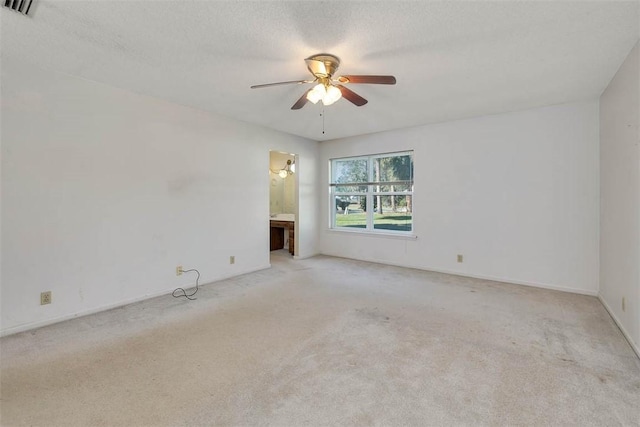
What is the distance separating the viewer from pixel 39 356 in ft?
7.11

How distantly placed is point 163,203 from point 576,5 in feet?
13.4

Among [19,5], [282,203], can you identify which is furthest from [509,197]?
[19,5]

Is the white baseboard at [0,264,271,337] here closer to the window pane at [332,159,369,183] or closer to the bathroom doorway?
the bathroom doorway

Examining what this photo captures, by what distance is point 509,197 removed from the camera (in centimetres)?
402

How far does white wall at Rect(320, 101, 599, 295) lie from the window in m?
0.24

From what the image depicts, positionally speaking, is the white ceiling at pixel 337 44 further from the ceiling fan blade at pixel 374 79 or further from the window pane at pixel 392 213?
the window pane at pixel 392 213

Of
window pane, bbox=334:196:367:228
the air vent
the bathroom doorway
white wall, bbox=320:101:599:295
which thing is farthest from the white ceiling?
the bathroom doorway

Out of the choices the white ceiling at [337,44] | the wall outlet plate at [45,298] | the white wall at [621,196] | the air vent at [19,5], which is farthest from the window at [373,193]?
the air vent at [19,5]

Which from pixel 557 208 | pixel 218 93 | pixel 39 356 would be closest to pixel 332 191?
pixel 218 93

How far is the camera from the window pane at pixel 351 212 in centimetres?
563

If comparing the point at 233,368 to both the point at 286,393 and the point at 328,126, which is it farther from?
the point at 328,126

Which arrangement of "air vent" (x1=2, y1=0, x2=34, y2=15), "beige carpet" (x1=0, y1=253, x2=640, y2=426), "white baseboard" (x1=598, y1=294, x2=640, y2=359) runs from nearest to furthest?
1. "beige carpet" (x1=0, y1=253, x2=640, y2=426)
2. "air vent" (x1=2, y1=0, x2=34, y2=15)
3. "white baseboard" (x1=598, y1=294, x2=640, y2=359)

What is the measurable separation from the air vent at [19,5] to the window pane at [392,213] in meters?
4.71

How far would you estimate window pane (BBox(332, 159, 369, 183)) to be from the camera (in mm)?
5603
